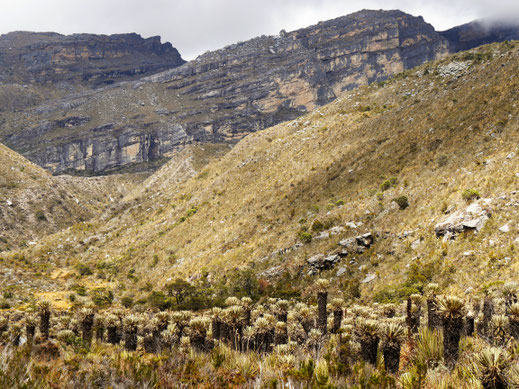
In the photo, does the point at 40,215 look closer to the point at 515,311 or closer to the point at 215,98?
the point at 515,311

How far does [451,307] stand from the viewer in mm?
5992

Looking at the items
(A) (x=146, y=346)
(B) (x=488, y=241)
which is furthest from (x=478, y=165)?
(A) (x=146, y=346)

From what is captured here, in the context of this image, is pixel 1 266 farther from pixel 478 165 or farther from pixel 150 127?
pixel 150 127

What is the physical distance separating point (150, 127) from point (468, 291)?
15013 cm

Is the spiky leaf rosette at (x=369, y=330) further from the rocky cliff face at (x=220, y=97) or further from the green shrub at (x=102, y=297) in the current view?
the rocky cliff face at (x=220, y=97)

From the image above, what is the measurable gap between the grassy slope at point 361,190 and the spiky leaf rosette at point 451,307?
9.96m

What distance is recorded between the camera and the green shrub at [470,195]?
18.9 m

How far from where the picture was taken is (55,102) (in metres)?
168

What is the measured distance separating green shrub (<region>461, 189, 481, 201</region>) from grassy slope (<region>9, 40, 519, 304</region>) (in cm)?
49

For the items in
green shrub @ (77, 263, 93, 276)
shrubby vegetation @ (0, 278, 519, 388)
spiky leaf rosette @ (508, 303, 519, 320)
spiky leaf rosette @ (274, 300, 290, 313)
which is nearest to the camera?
shrubby vegetation @ (0, 278, 519, 388)

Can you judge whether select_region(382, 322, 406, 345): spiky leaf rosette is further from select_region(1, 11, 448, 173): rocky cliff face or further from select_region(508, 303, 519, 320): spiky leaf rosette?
select_region(1, 11, 448, 173): rocky cliff face

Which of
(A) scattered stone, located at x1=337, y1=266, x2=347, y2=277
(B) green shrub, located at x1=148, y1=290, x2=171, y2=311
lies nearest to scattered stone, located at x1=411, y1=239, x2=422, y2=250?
(A) scattered stone, located at x1=337, y1=266, x2=347, y2=277

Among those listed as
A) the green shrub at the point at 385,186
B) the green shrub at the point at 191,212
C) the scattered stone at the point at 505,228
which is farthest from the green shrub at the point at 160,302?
the scattered stone at the point at 505,228

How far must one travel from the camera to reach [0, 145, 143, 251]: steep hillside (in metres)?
62.2
